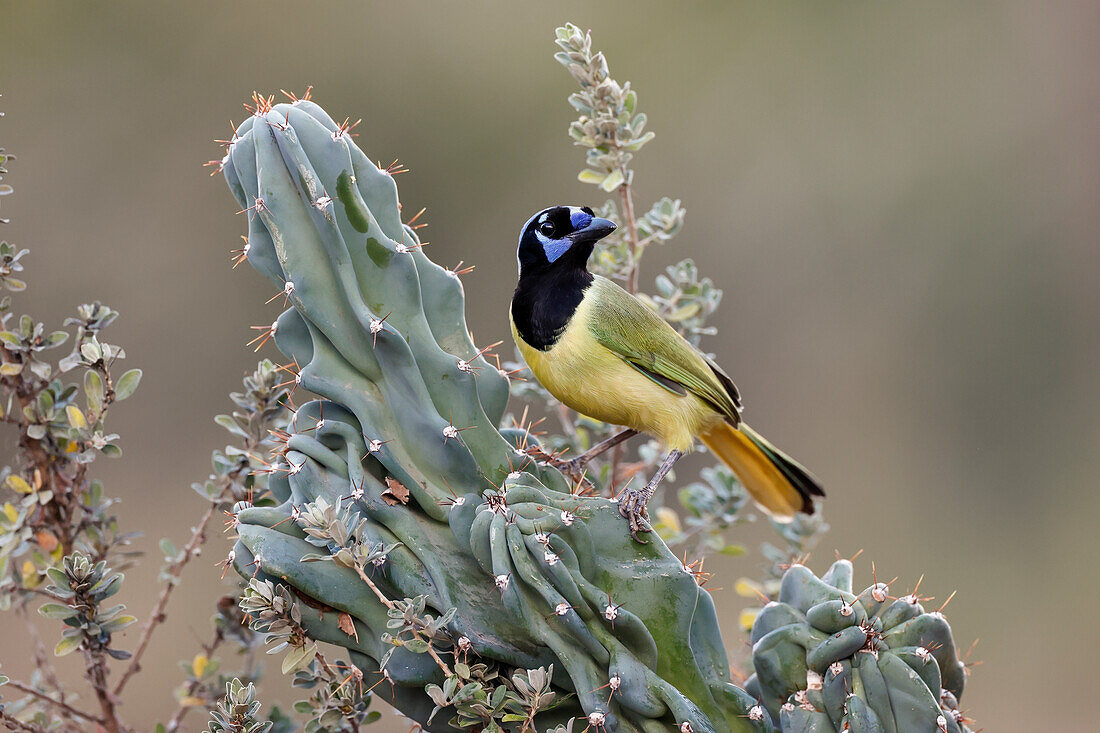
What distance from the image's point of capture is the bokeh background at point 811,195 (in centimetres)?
596

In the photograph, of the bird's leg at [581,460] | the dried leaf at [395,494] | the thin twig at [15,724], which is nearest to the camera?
the dried leaf at [395,494]

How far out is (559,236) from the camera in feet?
7.05

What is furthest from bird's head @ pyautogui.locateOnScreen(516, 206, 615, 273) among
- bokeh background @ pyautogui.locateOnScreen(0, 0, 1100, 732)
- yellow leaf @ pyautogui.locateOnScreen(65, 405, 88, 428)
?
bokeh background @ pyautogui.locateOnScreen(0, 0, 1100, 732)

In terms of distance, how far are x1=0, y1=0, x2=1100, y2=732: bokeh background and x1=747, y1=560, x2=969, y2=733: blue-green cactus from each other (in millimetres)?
4147

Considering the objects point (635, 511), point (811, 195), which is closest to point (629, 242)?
point (635, 511)

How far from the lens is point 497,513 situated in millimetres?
1697

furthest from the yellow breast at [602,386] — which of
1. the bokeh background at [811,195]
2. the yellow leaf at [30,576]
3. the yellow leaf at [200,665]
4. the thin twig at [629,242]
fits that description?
the bokeh background at [811,195]

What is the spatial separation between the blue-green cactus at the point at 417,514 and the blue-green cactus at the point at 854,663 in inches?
3.4

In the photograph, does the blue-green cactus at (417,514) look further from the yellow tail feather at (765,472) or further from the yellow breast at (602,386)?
the yellow tail feather at (765,472)

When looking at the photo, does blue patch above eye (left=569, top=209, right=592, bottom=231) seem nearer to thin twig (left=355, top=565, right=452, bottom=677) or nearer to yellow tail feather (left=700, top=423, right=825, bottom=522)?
yellow tail feather (left=700, top=423, right=825, bottom=522)

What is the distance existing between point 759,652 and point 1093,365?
5748 mm

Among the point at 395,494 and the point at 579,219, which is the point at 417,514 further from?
the point at 579,219

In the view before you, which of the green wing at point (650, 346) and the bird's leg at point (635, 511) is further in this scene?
the green wing at point (650, 346)

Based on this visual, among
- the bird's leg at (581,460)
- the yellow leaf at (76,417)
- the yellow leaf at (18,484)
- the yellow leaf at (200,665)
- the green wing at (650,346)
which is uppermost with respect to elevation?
the green wing at (650,346)
